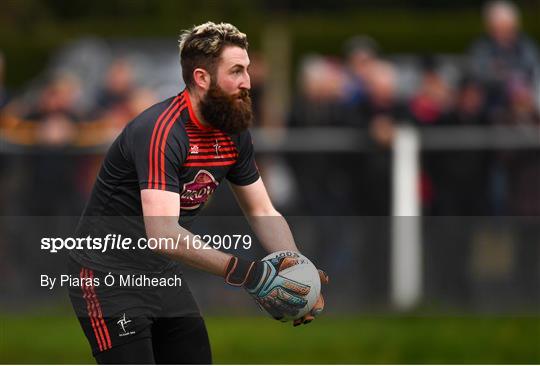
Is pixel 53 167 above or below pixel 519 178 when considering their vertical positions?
below

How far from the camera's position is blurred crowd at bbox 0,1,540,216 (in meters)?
13.5

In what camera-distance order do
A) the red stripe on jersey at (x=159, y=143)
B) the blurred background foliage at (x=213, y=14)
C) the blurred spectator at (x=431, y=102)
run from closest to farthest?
the red stripe on jersey at (x=159, y=143) < the blurred spectator at (x=431, y=102) < the blurred background foliage at (x=213, y=14)

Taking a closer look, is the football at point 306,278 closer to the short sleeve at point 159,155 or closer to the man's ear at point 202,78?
the short sleeve at point 159,155

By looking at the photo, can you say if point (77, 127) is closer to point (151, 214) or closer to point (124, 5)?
point (151, 214)

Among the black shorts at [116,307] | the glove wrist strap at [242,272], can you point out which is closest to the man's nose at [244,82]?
the glove wrist strap at [242,272]

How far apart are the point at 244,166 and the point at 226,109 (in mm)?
569

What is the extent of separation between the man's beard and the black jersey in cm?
10

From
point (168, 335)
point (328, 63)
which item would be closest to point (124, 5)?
point (328, 63)

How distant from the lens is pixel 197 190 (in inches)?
274

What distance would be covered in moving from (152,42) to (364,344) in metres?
13.2

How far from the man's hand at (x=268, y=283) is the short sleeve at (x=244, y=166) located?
644 mm

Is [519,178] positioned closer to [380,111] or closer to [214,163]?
[380,111]

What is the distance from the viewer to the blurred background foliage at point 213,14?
26109 millimetres

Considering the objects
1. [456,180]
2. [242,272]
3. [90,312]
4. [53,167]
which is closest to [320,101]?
[456,180]
